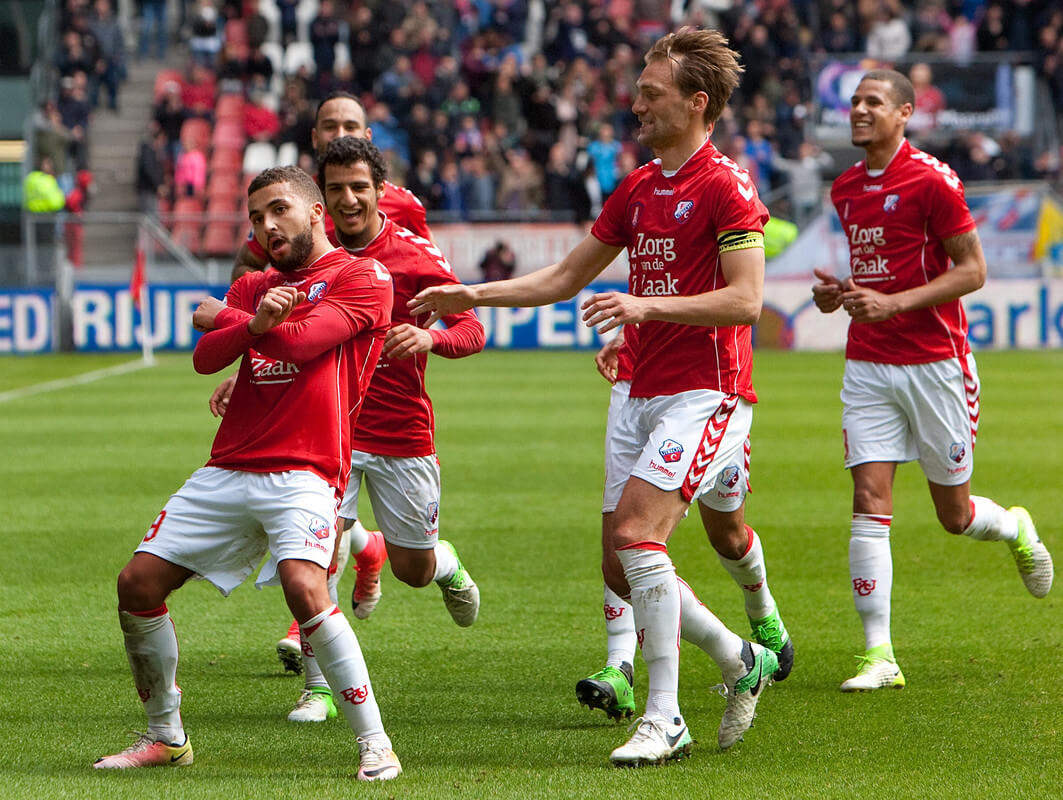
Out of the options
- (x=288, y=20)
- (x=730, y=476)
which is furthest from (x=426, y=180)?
(x=730, y=476)

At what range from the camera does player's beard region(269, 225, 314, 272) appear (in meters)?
4.85

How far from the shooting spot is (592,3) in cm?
2994

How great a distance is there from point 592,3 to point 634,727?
26.7 m

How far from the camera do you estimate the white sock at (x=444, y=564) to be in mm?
6168

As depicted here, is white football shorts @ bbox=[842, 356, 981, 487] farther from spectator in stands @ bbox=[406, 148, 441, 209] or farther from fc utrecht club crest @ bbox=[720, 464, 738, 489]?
spectator in stands @ bbox=[406, 148, 441, 209]

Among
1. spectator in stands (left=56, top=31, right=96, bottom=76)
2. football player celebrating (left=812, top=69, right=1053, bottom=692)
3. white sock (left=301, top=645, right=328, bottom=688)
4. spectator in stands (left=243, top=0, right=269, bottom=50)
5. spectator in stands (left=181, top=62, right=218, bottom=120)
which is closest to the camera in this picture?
white sock (left=301, top=645, right=328, bottom=688)

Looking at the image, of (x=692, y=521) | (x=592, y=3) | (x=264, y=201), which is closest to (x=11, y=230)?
(x=592, y=3)

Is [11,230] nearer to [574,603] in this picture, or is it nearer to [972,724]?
[574,603]

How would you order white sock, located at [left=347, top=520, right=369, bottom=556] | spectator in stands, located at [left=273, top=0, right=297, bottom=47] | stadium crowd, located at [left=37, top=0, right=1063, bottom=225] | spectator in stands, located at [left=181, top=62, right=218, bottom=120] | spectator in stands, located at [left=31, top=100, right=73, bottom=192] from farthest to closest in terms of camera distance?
spectator in stands, located at [left=273, top=0, right=297, bottom=47] < spectator in stands, located at [left=181, top=62, right=218, bottom=120] < spectator in stands, located at [left=31, top=100, right=73, bottom=192] < stadium crowd, located at [left=37, top=0, right=1063, bottom=225] < white sock, located at [left=347, top=520, right=369, bottom=556]

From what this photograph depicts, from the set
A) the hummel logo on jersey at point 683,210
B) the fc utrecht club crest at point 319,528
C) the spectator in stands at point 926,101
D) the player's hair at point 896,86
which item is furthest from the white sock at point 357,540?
the spectator in stands at point 926,101

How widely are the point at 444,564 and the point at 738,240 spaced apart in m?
2.09

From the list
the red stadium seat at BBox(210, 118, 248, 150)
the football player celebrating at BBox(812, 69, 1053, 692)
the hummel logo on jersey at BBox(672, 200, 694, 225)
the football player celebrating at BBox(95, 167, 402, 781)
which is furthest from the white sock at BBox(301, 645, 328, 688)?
the red stadium seat at BBox(210, 118, 248, 150)

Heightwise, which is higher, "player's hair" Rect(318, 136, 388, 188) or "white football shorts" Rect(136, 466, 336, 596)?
"player's hair" Rect(318, 136, 388, 188)

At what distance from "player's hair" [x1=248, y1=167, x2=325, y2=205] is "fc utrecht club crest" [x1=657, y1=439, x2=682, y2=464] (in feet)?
4.69
